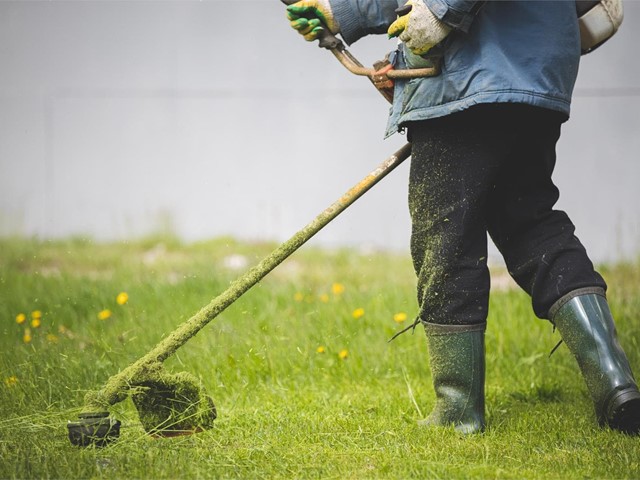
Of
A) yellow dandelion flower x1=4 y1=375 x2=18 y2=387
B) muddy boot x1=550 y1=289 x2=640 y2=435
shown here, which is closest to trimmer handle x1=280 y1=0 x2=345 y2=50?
muddy boot x1=550 y1=289 x2=640 y2=435

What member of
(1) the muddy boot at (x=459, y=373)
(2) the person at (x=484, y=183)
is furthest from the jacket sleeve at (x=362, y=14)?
(1) the muddy boot at (x=459, y=373)

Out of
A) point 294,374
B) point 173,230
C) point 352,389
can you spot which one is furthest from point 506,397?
point 173,230

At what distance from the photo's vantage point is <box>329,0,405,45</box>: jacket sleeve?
2.49 metres

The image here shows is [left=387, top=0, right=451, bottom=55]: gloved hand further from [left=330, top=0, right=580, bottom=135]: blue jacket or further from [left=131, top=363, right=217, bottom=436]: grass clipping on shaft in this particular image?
[left=131, top=363, right=217, bottom=436]: grass clipping on shaft

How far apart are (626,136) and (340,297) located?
2304 millimetres

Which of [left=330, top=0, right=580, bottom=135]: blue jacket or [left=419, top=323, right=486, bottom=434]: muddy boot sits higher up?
[left=330, top=0, right=580, bottom=135]: blue jacket

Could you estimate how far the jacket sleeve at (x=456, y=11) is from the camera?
208 cm

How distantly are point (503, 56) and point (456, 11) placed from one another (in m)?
0.17

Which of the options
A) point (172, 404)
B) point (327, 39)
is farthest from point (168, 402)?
point (327, 39)

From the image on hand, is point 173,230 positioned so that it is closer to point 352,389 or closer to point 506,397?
point 352,389

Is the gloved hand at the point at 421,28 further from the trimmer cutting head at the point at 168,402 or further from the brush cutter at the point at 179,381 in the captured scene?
the trimmer cutting head at the point at 168,402

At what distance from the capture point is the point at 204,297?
388 centimetres

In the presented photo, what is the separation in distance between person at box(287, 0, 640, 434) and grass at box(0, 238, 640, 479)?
8.6 inches

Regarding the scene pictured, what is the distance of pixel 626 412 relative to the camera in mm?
2207
